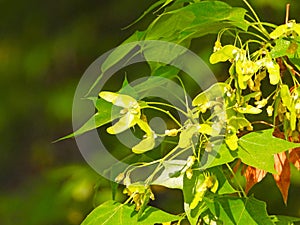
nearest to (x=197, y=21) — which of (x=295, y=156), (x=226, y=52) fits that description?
(x=226, y=52)

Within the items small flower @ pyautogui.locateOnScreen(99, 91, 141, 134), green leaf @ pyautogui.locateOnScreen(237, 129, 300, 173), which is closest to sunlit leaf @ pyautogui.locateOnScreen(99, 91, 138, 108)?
small flower @ pyautogui.locateOnScreen(99, 91, 141, 134)

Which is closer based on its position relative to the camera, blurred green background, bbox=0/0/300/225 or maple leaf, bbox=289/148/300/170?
maple leaf, bbox=289/148/300/170

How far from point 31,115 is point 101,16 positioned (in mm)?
320

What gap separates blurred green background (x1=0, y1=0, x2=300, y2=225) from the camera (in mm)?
1364

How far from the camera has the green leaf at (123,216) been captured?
0.66 m

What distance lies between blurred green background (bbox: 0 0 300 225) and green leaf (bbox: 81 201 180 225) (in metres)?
0.59

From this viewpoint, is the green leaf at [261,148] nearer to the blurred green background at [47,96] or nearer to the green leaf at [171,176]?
the green leaf at [171,176]

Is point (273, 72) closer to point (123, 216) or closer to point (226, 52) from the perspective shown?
point (226, 52)

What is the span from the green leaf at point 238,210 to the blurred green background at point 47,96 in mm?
633

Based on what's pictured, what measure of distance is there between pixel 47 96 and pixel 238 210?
102 cm

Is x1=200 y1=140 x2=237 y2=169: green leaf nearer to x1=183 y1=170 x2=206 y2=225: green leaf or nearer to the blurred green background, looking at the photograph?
x1=183 y1=170 x2=206 y2=225: green leaf

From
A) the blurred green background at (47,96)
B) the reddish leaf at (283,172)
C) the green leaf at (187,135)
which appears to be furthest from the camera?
the blurred green background at (47,96)

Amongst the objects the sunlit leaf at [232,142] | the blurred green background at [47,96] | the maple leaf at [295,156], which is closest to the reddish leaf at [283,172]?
the maple leaf at [295,156]

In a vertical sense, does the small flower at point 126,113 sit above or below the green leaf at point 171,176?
above
